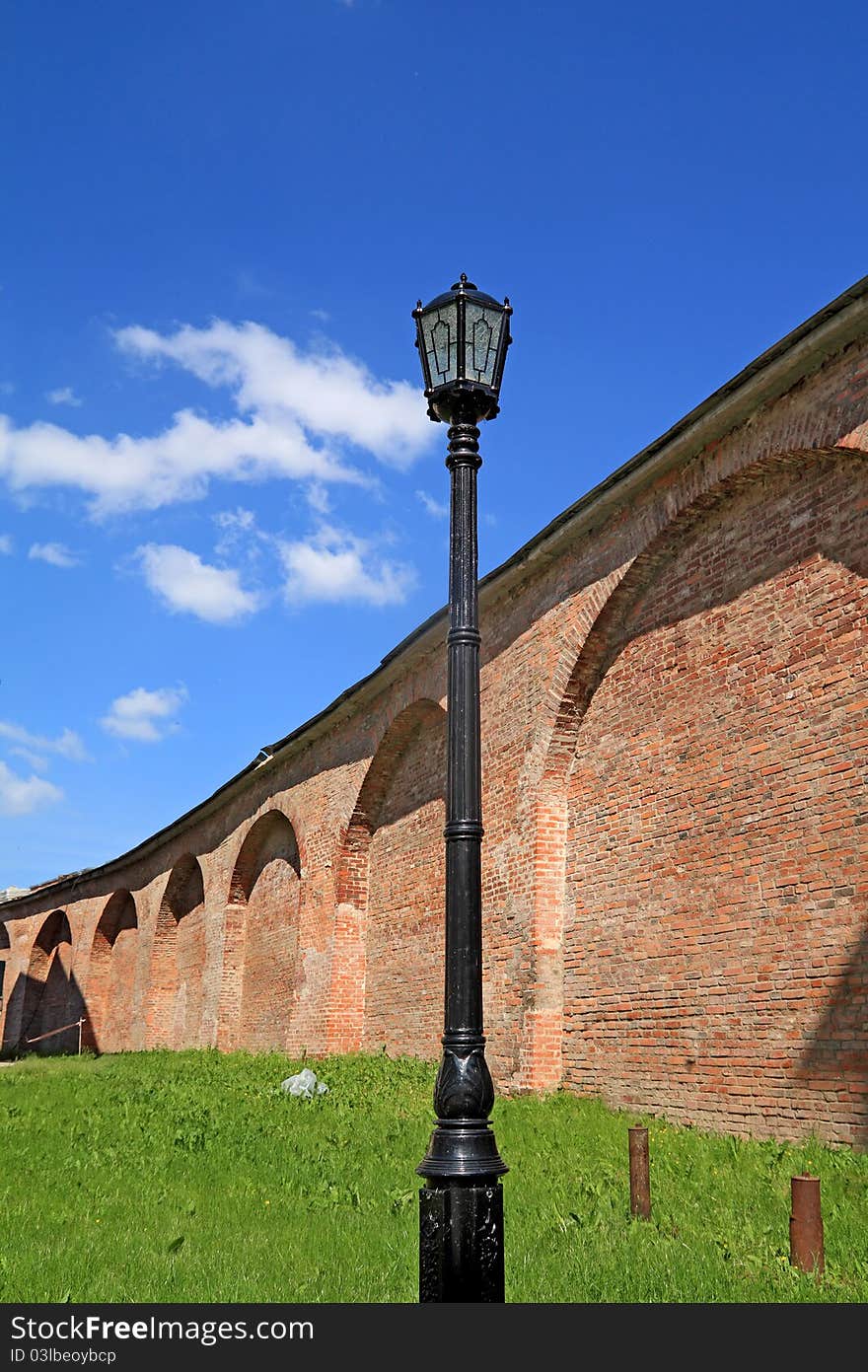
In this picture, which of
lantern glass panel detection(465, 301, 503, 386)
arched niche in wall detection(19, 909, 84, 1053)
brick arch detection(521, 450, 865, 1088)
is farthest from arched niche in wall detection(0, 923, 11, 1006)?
lantern glass panel detection(465, 301, 503, 386)

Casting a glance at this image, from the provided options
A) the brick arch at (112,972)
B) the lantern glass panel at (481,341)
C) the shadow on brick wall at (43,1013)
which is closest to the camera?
the lantern glass panel at (481,341)

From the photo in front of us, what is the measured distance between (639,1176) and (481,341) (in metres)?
4.55

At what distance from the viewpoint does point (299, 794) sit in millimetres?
18953

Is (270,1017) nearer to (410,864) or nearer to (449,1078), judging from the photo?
(410,864)

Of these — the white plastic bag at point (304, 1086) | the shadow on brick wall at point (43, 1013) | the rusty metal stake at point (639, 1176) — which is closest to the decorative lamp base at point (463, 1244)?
the rusty metal stake at point (639, 1176)

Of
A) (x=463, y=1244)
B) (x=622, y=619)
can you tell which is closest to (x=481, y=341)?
(x=463, y=1244)

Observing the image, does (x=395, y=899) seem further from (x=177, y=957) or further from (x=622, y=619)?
(x=177, y=957)

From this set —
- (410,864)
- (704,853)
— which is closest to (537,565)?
(704,853)

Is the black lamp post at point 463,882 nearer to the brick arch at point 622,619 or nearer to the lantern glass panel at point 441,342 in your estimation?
the lantern glass panel at point 441,342

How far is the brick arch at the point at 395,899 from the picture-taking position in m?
14.6

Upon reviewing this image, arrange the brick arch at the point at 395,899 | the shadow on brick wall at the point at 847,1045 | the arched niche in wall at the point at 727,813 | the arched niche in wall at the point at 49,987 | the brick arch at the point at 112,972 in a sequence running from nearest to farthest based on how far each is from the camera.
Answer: the shadow on brick wall at the point at 847,1045, the arched niche in wall at the point at 727,813, the brick arch at the point at 395,899, the brick arch at the point at 112,972, the arched niche in wall at the point at 49,987

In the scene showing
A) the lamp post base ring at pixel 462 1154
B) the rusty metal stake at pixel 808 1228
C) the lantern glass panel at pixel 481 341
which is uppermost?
the lantern glass panel at pixel 481 341

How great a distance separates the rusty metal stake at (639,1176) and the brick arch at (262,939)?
12012mm

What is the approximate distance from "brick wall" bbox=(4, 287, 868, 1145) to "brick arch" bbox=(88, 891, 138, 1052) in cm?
1418
